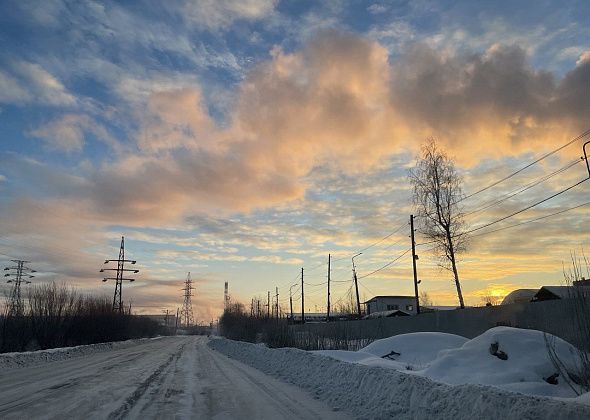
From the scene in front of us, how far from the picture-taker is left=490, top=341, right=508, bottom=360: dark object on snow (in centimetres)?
1176

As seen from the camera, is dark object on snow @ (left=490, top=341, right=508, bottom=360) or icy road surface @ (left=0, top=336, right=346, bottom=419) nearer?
icy road surface @ (left=0, top=336, right=346, bottom=419)

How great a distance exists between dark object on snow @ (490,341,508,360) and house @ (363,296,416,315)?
330 ft

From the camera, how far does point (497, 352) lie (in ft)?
39.6

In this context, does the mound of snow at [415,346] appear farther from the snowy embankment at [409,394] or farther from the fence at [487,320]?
the fence at [487,320]

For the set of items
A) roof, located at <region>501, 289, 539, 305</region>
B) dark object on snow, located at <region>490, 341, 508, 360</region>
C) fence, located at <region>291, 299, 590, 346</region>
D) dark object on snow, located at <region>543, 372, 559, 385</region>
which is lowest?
dark object on snow, located at <region>543, 372, 559, 385</region>

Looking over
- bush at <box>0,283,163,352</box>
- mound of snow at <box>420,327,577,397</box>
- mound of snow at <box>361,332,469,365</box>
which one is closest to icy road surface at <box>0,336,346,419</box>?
mound of snow at <box>420,327,577,397</box>

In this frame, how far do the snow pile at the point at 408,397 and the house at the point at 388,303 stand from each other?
9997cm

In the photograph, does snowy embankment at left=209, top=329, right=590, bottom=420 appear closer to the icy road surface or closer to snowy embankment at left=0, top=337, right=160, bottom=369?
the icy road surface

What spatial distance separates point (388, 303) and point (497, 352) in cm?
10333

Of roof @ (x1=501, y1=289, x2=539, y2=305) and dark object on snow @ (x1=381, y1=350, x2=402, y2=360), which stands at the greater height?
roof @ (x1=501, y1=289, x2=539, y2=305)

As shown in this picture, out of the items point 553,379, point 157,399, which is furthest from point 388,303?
point 157,399

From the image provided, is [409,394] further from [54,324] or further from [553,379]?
[54,324]

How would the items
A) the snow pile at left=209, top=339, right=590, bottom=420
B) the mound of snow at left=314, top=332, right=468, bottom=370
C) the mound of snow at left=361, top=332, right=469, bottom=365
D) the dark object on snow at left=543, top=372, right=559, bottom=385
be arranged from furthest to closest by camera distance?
the mound of snow at left=361, top=332, right=469, bottom=365 < the mound of snow at left=314, top=332, right=468, bottom=370 < the dark object on snow at left=543, top=372, right=559, bottom=385 < the snow pile at left=209, top=339, right=590, bottom=420

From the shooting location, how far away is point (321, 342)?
2667 cm
